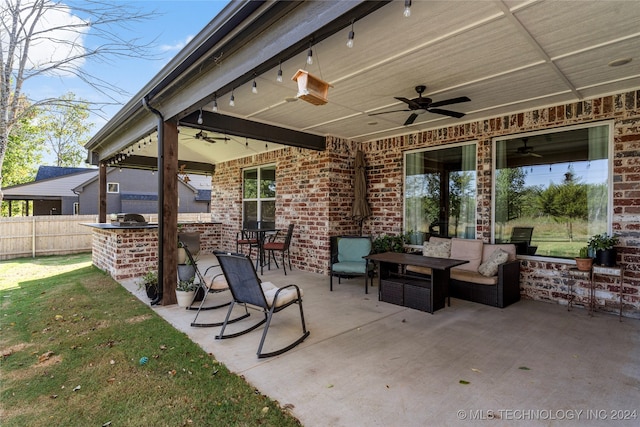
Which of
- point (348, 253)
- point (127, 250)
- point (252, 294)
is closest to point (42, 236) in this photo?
point (127, 250)

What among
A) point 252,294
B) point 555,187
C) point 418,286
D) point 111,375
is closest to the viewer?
point 111,375

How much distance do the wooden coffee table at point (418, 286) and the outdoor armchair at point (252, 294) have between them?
157 centimetres

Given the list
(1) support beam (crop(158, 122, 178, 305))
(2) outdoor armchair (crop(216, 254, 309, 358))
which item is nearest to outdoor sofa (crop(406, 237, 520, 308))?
(2) outdoor armchair (crop(216, 254, 309, 358))

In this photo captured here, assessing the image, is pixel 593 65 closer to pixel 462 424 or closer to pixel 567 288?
pixel 567 288

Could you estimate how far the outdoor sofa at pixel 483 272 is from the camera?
14.1 feet

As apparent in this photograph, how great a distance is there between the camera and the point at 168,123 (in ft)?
14.4

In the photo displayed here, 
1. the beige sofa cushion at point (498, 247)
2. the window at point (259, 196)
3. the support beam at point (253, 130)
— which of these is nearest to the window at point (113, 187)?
the window at point (259, 196)

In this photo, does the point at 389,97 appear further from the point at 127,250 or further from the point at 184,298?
the point at 127,250

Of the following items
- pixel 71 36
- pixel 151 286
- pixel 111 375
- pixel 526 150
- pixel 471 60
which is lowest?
pixel 111 375

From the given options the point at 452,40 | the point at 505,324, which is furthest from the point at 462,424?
the point at 452,40

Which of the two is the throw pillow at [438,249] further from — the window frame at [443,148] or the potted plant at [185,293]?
the potted plant at [185,293]

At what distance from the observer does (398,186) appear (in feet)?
20.7

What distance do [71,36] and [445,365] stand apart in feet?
21.5

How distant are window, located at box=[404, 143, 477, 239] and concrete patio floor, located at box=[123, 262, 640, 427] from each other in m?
1.76
